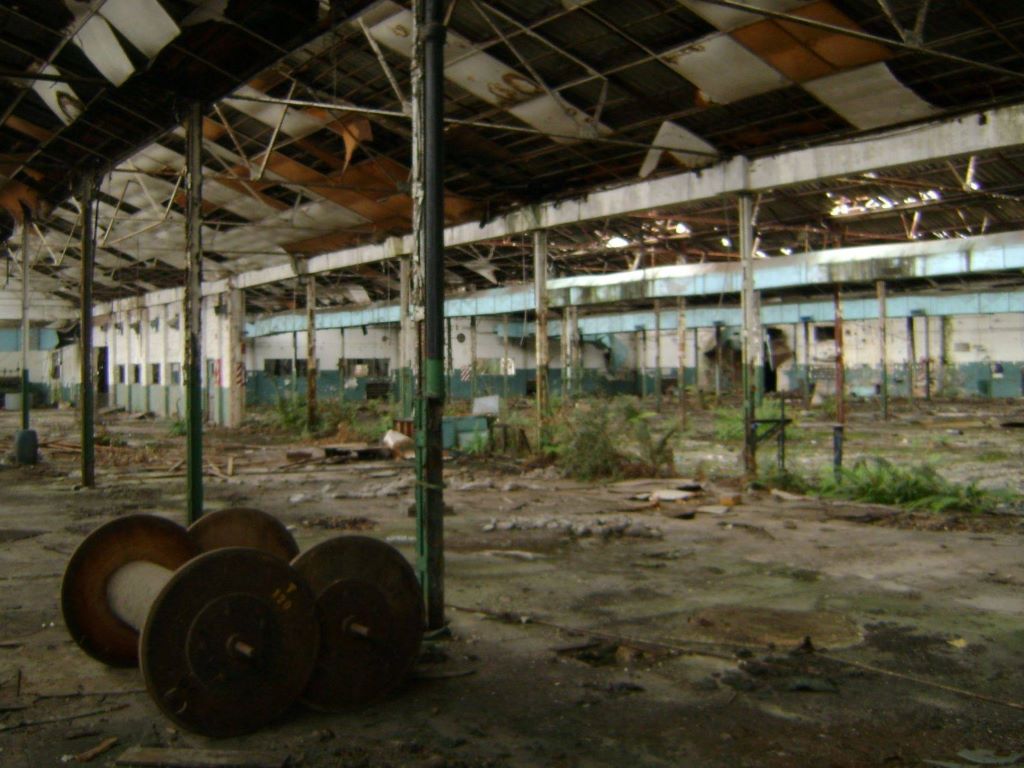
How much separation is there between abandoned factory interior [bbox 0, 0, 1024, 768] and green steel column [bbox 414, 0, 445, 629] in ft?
0.08

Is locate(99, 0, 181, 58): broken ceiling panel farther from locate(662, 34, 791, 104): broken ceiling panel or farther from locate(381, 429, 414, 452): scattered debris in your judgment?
locate(381, 429, 414, 452): scattered debris

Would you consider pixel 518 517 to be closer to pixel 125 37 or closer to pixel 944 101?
pixel 125 37

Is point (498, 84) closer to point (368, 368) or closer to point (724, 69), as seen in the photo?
point (724, 69)

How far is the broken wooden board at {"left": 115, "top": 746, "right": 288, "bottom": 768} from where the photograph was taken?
3.75 metres

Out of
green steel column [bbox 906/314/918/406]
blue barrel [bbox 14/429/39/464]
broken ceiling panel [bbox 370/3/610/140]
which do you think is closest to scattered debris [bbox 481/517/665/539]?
broken ceiling panel [bbox 370/3/610/140]

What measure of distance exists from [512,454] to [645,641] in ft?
36.2

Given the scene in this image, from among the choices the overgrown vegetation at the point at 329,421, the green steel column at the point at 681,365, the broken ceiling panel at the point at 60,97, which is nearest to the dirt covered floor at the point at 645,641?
the broken ceiling panel at the point at 60,97

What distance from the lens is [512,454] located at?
54.3 ft

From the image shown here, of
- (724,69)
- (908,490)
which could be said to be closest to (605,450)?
(908,490)

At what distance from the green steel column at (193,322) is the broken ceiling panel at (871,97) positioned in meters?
7.48

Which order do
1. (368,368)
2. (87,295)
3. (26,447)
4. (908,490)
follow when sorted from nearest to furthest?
1. (908,490)
2. (87,295)
3. (26,447)
4. (368,368)

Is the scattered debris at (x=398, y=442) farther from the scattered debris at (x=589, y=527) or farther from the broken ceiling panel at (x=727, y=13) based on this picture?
the broken ceiling panel at (x=727, y=13)

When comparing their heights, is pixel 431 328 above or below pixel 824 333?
below

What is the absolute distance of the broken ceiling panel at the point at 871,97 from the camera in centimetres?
989
